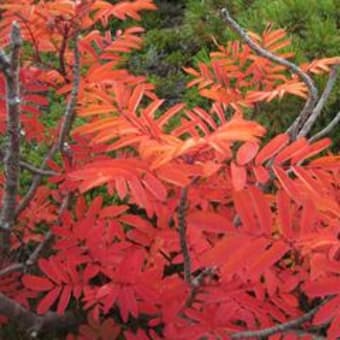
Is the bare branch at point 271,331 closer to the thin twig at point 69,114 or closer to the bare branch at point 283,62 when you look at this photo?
the bare branch at point 283,62

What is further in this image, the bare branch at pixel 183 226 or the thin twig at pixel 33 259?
Result: the thin twig at pixel 33 259

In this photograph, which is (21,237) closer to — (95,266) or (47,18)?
(95,266)

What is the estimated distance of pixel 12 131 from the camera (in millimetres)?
1299

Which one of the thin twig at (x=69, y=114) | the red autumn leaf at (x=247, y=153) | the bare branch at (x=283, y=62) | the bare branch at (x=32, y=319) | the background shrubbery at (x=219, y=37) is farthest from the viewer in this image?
the background shrubbery at (x=219, y=37)

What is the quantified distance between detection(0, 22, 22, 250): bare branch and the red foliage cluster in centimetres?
13

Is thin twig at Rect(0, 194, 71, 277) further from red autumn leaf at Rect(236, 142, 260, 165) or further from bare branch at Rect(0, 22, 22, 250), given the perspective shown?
red autumn leaf at Rect(236, 142, 260, 165)

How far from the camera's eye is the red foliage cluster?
1.05 m

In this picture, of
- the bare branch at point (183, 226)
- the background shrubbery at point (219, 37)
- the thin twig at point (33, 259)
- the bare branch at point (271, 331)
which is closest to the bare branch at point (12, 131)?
the thin twig at point (33, 259)

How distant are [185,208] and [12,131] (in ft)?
1.22

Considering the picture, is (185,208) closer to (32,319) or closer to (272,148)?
(272,148)

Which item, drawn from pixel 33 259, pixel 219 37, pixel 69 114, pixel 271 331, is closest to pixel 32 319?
pixel 33 259

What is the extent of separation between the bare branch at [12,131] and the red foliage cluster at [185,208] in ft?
0.41

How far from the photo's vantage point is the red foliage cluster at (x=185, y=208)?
105 centimetres

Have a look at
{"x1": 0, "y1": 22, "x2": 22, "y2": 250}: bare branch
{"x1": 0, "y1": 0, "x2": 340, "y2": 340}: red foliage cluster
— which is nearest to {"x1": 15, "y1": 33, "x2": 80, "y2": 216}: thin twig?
{"x1": 0, "y1": 0, "x2": 340, "y2": 340}: red foliage cluster
